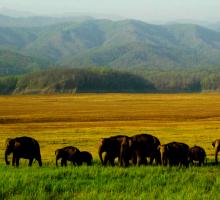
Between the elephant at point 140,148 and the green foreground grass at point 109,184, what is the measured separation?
3.41 m

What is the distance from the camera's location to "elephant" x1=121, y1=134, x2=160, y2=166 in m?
23.6

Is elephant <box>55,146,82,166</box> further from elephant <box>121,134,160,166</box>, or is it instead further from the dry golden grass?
the dry golden grass

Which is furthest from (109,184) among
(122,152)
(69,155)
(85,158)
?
(85,158)

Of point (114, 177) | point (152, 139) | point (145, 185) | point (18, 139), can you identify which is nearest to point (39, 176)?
point (114, 177)

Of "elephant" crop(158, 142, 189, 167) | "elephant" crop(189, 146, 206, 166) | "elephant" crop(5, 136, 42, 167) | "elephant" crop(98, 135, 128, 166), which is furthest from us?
"elephant" crop(189, 146, 206, 166)

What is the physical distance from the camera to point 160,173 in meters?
19.5

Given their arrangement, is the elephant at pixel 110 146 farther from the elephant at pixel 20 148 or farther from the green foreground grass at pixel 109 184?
the green foreground grass at pixel 109 184

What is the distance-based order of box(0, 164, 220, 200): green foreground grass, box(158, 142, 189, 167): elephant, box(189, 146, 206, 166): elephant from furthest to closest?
box(189, 146, 206, 166): elephant, box(158, 142, 189, 167): elephant, box(0, 164, 220, 200): green foreground grass

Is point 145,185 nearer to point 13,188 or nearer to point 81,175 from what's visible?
point 81,175

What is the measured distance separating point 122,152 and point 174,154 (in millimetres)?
2501

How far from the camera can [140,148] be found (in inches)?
944

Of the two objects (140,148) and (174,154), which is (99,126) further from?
(174,154)

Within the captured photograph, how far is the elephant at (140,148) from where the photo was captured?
23.6 m

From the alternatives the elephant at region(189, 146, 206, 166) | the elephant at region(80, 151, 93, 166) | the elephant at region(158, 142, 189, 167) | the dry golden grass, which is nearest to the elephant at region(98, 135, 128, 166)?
the elephant at region(80, 151, 93, 166)
